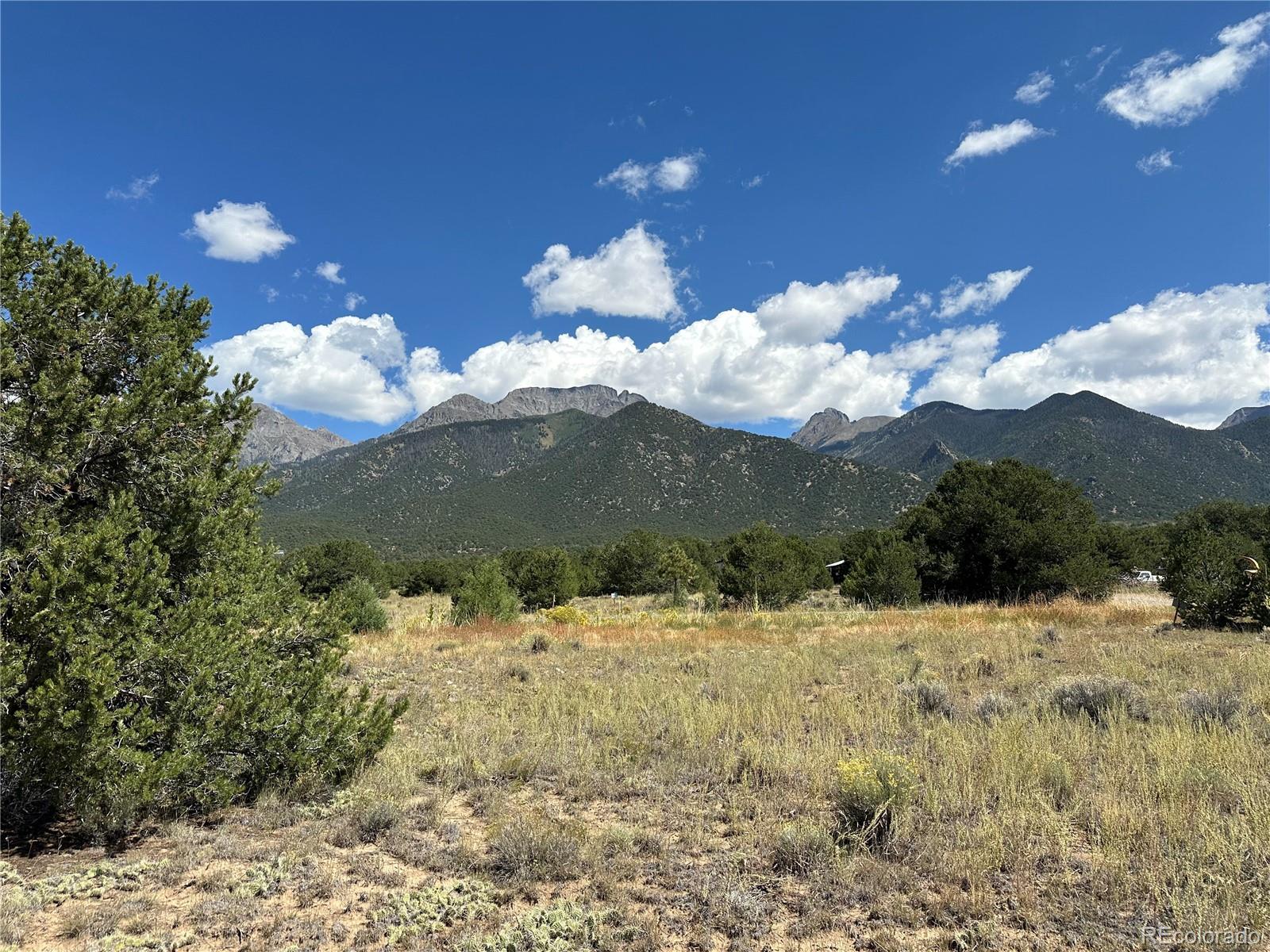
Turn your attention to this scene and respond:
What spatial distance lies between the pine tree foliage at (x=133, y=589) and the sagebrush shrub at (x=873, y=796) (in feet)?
14.2

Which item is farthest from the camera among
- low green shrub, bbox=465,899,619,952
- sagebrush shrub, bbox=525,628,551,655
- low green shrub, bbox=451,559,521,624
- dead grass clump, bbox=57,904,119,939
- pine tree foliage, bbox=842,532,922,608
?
pine tree foliage, bbox=842,532,922,608

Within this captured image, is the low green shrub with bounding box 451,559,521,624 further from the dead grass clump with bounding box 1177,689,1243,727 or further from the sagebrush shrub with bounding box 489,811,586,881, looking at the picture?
the dead grass clump with bounding box 1177,689,1243,727

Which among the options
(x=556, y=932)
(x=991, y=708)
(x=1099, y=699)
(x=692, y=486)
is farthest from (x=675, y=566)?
(x=692, y=486)

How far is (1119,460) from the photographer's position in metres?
141

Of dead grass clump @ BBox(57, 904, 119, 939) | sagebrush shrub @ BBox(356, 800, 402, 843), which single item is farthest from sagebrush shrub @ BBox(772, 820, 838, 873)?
dead grass clump @ BBox(57, 904, 119, 939)

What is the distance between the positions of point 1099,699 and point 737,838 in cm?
551

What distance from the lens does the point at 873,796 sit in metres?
4.50

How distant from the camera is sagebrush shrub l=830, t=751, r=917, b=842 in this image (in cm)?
438

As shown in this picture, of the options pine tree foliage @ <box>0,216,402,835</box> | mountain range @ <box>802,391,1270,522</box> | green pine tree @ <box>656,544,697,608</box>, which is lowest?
green pine tree @ <box>656,544,697,608</box>

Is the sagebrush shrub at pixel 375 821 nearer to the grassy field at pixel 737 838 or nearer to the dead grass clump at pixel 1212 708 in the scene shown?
the grassy field at pixel 737 838

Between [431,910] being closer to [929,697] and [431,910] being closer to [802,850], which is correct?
[802,850]

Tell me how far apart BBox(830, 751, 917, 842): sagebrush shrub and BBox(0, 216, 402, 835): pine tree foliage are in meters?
4.32

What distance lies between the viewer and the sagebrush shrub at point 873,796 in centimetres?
438

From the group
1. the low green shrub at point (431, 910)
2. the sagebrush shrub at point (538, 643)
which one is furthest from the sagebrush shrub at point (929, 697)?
the sagebrush shrub at point (538, 643)
